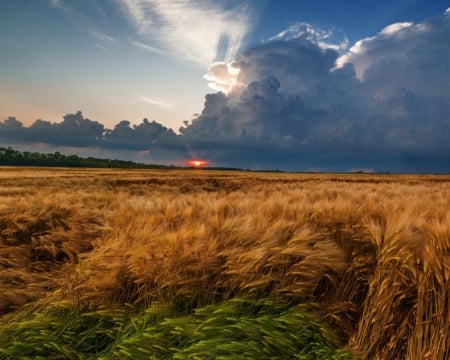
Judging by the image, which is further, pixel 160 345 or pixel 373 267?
pixel 373 267

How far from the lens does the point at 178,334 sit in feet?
9.03

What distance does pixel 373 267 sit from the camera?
2.94 meters

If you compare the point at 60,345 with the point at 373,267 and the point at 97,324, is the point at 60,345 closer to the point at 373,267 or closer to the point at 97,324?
the point at 97,324

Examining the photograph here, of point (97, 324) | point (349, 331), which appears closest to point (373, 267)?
point (349, 331)

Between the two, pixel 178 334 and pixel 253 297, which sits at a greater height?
pixel 253 297

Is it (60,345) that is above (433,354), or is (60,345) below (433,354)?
below

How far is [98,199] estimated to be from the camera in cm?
963

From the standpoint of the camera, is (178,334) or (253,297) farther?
(253,297)

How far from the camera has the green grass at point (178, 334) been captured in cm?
253

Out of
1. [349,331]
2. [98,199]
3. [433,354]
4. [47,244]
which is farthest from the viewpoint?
[98,199]

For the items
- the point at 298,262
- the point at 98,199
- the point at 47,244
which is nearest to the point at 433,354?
the point at 298,262

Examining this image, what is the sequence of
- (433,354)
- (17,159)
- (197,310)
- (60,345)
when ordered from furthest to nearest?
(17,159) → (60,345) → (197,310) → (433,354)

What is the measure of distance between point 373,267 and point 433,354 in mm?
820

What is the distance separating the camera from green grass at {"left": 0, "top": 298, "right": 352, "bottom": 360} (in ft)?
8.30
